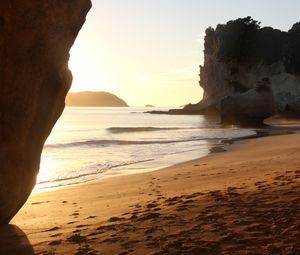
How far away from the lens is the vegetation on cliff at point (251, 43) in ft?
213

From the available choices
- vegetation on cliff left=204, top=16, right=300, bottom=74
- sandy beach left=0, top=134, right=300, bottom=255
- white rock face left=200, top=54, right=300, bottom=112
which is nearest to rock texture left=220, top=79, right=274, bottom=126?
white rock face left=200, top=54, right=300, bottom=112

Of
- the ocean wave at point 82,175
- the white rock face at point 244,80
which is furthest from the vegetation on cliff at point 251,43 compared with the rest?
the ocean wave at point 82,175

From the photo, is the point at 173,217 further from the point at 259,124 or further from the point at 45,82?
the point at 259,124

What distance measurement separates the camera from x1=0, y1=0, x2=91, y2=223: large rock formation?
540cm

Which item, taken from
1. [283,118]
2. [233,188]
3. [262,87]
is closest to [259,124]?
[262,87]

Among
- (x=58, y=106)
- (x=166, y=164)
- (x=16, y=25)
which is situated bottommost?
(x=166, y=164)

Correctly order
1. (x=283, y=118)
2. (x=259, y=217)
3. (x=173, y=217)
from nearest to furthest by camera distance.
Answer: (x=259, y=217) < (x=173, y=217) < (x=283, y=118)

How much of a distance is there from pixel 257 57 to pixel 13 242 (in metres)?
66.2

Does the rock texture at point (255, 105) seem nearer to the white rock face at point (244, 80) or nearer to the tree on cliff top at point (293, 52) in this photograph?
the white rock face at point (244, 80)

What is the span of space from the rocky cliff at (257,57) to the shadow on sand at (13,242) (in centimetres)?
5626

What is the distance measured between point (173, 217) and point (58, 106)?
2472 mm

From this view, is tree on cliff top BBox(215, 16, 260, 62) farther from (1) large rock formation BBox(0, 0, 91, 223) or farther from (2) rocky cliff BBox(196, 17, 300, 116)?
(1) large rock formation BBox(0, 0, 91, 223)

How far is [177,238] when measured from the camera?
453 centimetres

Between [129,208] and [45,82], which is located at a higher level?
[45,82]
